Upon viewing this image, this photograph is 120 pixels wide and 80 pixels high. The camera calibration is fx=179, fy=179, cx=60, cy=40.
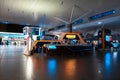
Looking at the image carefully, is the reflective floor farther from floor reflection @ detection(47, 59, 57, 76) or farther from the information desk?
the information desk

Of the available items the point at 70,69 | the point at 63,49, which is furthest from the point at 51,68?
the point at 63,49

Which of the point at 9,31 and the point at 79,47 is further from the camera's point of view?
the point at 9,31

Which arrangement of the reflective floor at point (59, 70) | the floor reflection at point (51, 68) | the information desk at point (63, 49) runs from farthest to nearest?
1. the information desk at point (63, 49)
2. the floor reflection at point (51, 68)
3. the reflective floor at point (59, 70)

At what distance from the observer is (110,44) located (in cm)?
2986

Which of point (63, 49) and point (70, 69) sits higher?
point (63, 49)

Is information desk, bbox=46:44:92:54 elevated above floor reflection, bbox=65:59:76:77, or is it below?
above

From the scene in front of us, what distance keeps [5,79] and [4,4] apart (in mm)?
16632

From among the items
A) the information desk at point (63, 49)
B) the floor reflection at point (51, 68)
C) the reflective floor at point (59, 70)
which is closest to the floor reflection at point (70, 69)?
the reflective floor at point (59, 70)

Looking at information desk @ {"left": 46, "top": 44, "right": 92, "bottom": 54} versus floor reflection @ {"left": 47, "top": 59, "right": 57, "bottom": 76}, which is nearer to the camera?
floor reflection @ {"left": 47, "top": 59, "right": 57, "bottom": 76}

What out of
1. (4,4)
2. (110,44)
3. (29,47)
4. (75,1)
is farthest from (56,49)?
(110,44)

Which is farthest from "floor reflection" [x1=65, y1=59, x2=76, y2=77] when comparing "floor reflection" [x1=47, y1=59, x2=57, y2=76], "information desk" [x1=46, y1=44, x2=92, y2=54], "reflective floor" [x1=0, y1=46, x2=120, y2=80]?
"information desk" [x1=46, y1=44, x2=92, y2=54]

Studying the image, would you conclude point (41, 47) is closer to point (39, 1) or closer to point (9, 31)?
point (39, 1)

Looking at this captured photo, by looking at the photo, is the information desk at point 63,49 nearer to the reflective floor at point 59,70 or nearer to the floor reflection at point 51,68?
the reflective floor at point 59,70

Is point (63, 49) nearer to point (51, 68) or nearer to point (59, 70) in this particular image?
point (51, 68)
